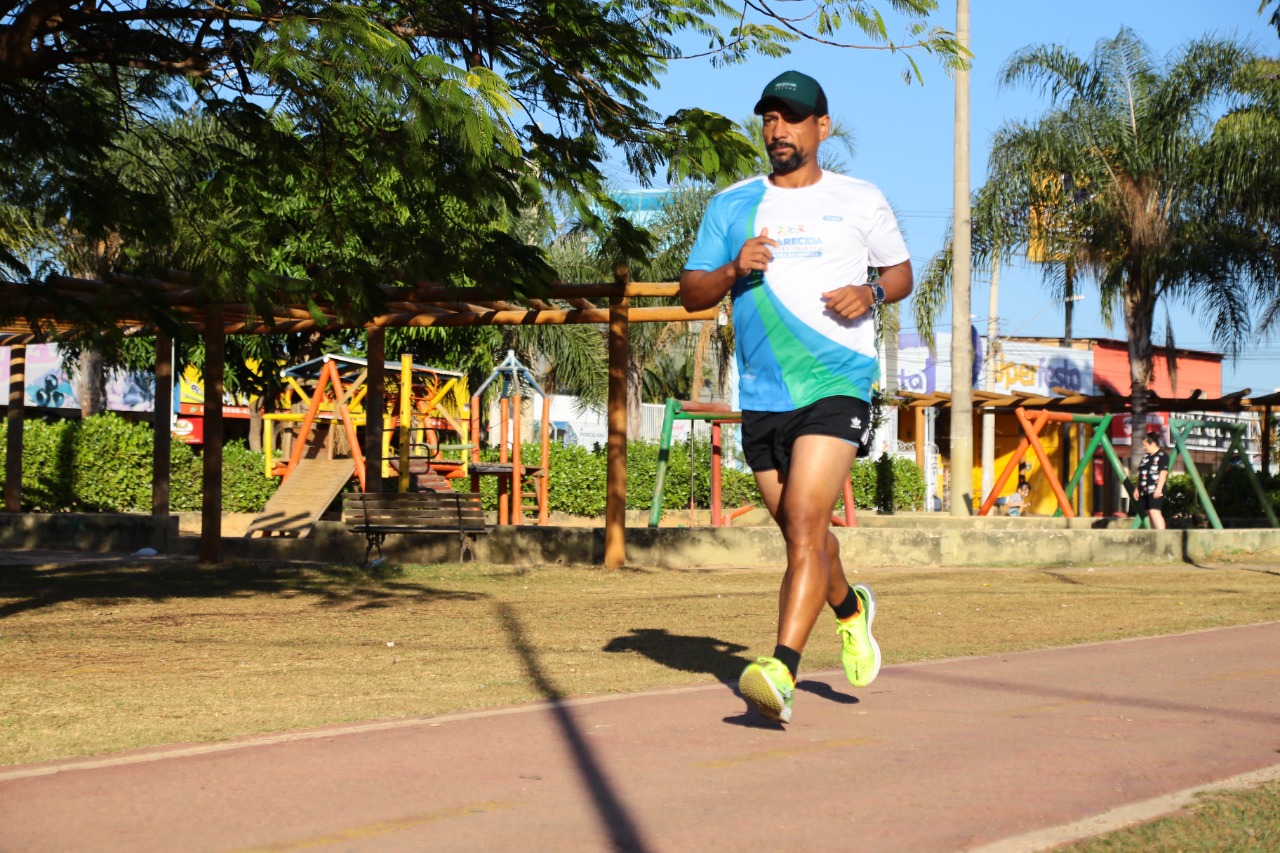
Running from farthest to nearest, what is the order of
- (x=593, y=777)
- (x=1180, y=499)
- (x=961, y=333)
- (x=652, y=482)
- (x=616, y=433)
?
(x=652, y=482) < (x=1180, y=499) < (x=961, y=333) < (x=616, y=433) < (x=593, y=777)

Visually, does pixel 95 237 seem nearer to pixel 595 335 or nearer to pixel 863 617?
pixel 863 617

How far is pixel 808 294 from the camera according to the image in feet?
15.8

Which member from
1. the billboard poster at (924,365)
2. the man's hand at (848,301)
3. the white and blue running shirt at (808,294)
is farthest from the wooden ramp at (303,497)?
the billboard poster at (924,365)

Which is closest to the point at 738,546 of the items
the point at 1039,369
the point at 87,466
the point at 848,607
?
the point at 848,607

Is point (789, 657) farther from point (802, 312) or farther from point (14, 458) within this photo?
point (14, 458)

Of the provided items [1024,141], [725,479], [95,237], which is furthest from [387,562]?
[725,479]

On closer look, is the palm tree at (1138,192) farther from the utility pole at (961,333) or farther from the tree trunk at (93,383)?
the tree trunk at (93,383)

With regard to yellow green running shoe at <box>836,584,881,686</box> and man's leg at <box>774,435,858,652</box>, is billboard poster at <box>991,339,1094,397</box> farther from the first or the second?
man's leg at <box>774,435,858,652</box>

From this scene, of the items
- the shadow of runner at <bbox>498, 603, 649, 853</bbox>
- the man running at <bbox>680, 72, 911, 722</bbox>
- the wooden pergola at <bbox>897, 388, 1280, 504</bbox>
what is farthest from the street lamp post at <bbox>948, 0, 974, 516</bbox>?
the man running at <bbox>680, 72, 911, 722</bbox>

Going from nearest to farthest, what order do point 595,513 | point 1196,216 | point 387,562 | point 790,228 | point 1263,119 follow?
1. point 790,228
2. point 387,562
3. point 1263,119
4. point 1196,216
5. point 595,513

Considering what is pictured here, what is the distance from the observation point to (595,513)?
31.6m

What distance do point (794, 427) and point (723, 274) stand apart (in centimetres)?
56

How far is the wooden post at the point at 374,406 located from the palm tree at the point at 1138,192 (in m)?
12.5

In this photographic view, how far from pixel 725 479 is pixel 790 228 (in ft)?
96.4
